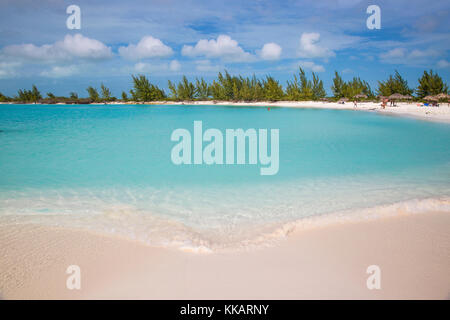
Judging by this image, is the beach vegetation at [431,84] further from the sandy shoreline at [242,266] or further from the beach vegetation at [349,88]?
the sandy shoreline at [242,266]

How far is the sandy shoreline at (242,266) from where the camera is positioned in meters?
2.58

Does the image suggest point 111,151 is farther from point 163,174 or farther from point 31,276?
point 31,276

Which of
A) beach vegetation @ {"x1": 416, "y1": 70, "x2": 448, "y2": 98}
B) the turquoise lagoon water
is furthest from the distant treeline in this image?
the turquoise lagoon water

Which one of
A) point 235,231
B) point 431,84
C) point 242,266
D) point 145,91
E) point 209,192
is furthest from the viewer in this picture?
point 145,91

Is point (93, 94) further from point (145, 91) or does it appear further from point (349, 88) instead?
point (349, 88)

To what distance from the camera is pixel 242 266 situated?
298 cm

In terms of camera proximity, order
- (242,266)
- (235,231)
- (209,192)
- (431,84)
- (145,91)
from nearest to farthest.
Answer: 1. (242,266)
2. (235,231)
3. (209,192)
4. (431,84)
5. (145,91)

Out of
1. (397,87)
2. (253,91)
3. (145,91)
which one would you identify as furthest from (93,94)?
(397,87)

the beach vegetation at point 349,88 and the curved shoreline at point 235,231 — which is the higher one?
the beach vegetation at point 349,88

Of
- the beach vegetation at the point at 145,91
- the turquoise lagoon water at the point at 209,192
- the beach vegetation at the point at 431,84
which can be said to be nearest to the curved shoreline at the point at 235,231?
the turquoise lagoon water at the point at 209,192

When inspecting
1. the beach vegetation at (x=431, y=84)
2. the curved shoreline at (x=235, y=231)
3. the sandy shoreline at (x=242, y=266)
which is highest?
Answer: the beach vegetation at (x=431, y=84)

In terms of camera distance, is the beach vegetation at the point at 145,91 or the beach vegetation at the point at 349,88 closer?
the beach vegetation at the point at 349,88

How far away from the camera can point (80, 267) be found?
9.78ft

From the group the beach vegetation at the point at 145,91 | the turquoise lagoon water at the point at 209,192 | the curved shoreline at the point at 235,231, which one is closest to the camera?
the curved shoreline at the point at 235,231
